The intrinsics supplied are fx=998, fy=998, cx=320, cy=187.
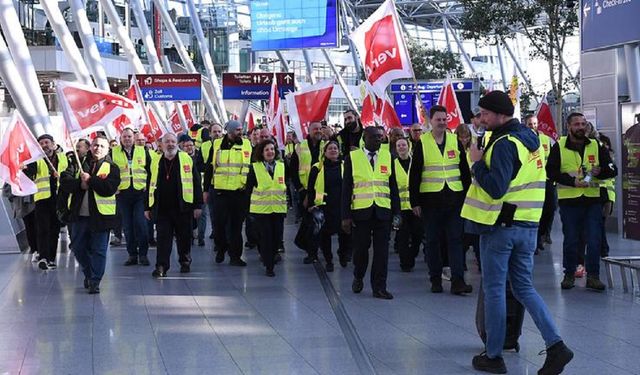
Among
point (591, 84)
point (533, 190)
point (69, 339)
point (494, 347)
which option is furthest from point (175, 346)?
point (591, 84)

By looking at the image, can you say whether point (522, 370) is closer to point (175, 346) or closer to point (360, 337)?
point (360, 337)

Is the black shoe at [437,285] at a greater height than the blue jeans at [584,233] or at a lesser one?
lesser

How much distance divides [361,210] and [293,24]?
71.0ft

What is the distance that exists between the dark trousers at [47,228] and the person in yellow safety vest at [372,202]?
4.52m

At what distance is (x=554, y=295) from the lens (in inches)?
379

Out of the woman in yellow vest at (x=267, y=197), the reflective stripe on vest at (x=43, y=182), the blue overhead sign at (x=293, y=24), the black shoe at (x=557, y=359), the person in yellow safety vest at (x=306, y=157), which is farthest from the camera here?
the blue overhead sign at (x=293, y=24)

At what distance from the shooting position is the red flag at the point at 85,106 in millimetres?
11594

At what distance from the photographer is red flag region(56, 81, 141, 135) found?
11594mm

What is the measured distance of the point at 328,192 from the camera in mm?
12109

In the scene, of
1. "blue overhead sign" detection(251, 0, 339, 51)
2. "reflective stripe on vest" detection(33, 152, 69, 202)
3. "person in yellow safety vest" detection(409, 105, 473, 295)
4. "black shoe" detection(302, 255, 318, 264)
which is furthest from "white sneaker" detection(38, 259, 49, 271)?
"blue overhead sign" detection(251, 0, 339, 51)

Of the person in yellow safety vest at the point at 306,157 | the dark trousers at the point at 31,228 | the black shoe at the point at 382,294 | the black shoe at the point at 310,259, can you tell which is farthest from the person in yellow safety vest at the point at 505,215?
the dark trousers at the point at 31,228

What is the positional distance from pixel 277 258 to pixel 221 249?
75cm

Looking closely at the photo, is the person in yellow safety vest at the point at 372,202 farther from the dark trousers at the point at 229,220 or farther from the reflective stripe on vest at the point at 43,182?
the reflective stripe on vest at the point at 43,182

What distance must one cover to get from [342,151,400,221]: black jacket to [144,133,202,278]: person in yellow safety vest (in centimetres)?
257
